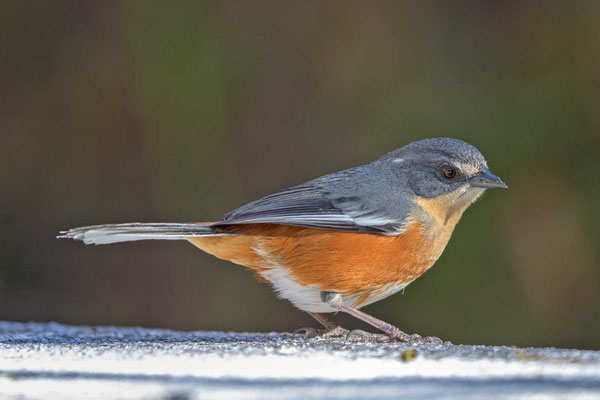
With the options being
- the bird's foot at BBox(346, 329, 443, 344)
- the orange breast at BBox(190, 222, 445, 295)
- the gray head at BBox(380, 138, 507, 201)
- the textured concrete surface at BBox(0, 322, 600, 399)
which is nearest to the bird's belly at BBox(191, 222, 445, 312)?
the orange breast at BBox(190, 222, 445, 295)


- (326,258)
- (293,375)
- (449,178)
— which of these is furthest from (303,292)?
(293,375)

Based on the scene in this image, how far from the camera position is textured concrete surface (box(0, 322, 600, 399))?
226 cm

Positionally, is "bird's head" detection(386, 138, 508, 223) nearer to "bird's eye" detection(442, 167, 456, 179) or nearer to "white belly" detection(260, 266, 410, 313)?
"bird's eye" detection(442, 167, 456, 179)

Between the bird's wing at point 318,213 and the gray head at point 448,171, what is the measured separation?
0.44 m

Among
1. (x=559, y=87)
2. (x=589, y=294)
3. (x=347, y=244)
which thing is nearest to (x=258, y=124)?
(x=559, y=87)

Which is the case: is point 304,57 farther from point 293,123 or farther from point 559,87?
point 559,87

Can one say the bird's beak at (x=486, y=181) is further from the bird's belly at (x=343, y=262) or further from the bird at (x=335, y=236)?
the bird's belly at (x=343, y=262)

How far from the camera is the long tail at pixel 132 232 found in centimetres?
376

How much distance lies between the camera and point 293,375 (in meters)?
2.38

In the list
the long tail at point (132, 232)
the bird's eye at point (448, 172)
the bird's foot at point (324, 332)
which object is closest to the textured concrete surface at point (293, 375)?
the long tail at point (132, 232)

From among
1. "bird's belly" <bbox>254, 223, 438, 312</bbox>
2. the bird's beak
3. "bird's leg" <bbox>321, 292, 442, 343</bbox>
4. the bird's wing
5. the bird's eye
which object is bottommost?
"bird's leg" <bbox>321, 292, 442, 343</bbox>

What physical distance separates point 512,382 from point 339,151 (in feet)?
17.5

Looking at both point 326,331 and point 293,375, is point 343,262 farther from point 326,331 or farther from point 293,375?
point 293,375

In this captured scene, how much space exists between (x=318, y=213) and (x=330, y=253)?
0.82 feet
